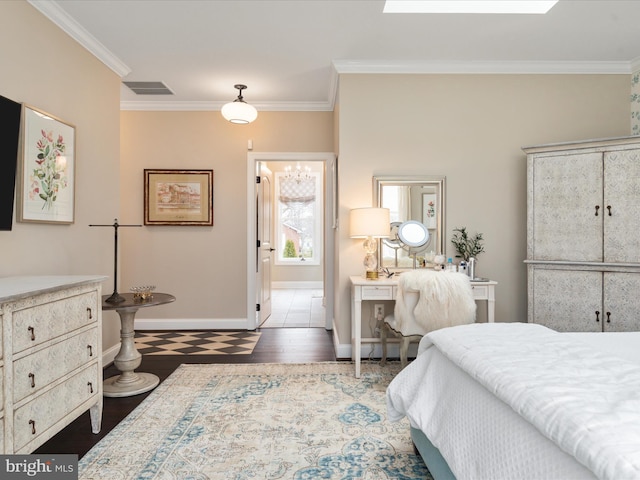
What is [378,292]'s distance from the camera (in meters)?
3.38

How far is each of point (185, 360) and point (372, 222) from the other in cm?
210

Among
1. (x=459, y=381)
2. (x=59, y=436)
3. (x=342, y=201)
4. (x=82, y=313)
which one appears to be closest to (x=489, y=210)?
(x=342, y=201)

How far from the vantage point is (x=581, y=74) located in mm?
3814

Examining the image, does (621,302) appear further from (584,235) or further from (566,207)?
(566,207)

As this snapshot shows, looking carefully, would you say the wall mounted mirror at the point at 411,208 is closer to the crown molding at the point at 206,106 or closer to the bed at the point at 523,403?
the crown molding at the point at 206,106

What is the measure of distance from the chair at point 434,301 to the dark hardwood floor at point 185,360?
44.0 inches

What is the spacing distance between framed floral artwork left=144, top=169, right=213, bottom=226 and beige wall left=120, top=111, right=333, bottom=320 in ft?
0.27

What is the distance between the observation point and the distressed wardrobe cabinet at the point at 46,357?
168cm

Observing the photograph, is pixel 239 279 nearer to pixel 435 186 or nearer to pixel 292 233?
pixel 435 186

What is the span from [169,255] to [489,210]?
11.7 feet

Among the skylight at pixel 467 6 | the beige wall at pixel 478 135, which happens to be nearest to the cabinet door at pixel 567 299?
the beige wall at pixel 478 135

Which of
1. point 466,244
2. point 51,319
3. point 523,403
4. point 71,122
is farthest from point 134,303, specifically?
point 466,244

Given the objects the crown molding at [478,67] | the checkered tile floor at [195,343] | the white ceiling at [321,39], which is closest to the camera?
the white ceiling at [321,39]

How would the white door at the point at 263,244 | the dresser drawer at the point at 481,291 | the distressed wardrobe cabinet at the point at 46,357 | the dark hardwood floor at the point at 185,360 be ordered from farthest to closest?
the white door at the point at 263,244 → the dresser drawer at the point at 481,291 → the dark hardwood floor at the point at 185,360 → the distressed wardrobe cabinet at the point at 46,357
